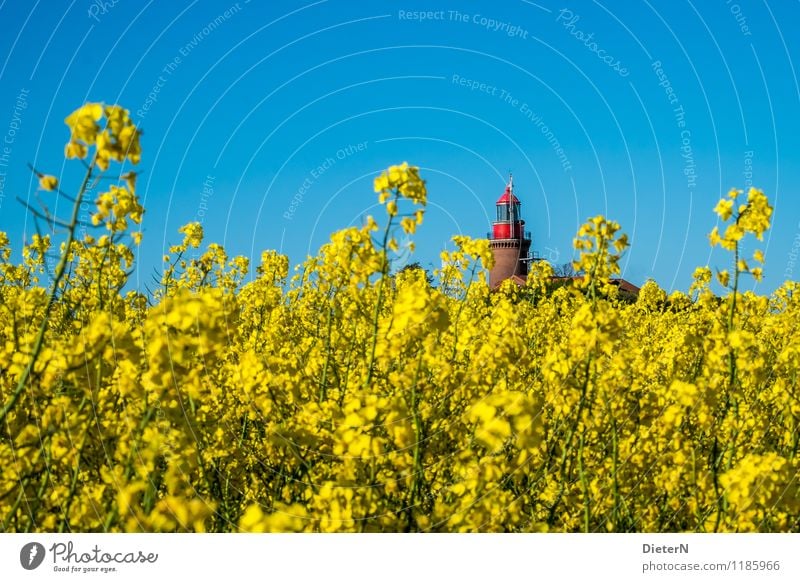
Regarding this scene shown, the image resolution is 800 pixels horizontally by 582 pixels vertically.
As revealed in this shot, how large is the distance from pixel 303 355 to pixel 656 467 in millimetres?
2901

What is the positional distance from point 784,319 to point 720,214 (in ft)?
17.3

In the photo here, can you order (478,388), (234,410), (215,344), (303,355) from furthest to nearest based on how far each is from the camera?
(303,355), (234,410), (478,388), (215,344)

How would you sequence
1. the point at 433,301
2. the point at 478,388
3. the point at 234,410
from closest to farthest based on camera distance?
the point at 433,301
the point at 478,388
the point at 234,410

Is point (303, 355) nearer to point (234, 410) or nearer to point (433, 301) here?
point (234, 410)

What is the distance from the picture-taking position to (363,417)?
3.13 meters

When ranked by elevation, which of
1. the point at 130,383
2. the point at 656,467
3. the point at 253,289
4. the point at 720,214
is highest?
the point at 253,289

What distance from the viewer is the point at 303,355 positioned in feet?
20.3

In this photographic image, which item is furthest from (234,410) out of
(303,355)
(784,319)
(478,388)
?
(784,319)

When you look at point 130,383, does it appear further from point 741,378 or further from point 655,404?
point 741,378
